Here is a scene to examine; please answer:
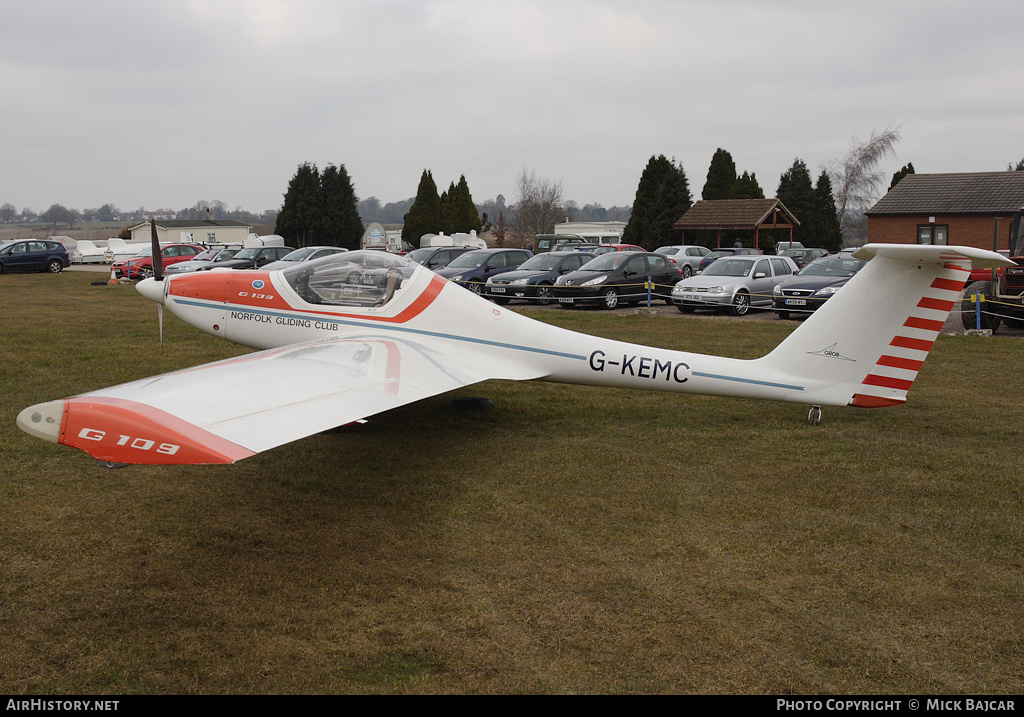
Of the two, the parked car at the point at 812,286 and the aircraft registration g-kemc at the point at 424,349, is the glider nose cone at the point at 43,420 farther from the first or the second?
the parked car at the point at 812,286

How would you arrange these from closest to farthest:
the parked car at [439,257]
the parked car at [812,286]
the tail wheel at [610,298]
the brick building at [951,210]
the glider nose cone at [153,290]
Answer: the glider nose cone at [153,290]
the parked car at [812,286]
the tail wheel at [610,298]
the parked car at [439,257]
the brick building at [951,210]

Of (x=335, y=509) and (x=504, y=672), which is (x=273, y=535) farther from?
(x=504, y=672)

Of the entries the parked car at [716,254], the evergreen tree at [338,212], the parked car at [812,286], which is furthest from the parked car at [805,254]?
the evergreen tree at [338,212]

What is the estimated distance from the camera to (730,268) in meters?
21.0

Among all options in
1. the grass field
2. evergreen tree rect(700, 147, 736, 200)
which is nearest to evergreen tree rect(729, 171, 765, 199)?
evergreen tree rect(700, 147, 736, 200)

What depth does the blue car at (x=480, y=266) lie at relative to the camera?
2308 centimetres

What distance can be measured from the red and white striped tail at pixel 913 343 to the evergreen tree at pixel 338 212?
53367mm

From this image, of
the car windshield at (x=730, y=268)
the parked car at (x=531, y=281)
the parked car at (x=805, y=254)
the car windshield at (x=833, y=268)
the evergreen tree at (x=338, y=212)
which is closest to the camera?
the car windshield at (x=833, y=268)

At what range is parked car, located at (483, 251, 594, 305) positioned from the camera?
21.9 meters

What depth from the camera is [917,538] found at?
18.1 ft

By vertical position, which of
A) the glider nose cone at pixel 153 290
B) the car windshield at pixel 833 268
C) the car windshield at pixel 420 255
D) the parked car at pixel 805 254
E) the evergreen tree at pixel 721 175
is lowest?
the glider nose cone at pixel 153 290
